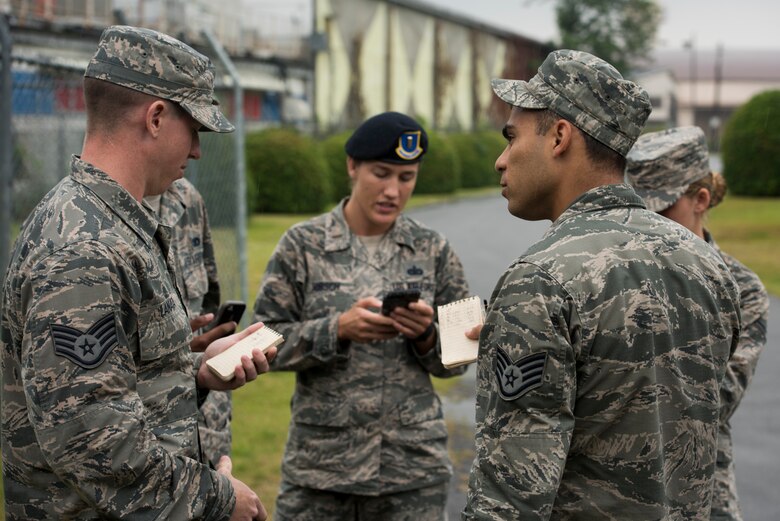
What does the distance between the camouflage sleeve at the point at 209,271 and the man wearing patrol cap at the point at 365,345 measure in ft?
0.95

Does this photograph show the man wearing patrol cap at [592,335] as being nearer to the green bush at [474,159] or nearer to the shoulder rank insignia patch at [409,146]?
the shoulder rank insignia patch at [409,146]

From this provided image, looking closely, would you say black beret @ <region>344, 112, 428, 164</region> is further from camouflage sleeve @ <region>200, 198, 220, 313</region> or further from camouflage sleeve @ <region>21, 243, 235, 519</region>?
camouflage sleeve @ <region>21, 243, 235, 519</region>

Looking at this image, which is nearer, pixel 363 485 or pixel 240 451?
pixel 363 485

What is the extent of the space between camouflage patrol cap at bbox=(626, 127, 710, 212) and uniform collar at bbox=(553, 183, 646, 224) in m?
1.34

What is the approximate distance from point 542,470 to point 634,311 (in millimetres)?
457

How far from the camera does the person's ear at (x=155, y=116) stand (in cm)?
258

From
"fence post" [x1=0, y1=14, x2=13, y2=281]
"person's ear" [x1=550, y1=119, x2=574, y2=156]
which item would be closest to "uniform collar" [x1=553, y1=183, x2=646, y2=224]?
"person's ear" [x1=550, y1=119, x2=574, y2=156]

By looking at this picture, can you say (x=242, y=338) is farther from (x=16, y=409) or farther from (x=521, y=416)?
(x=521, y=416)

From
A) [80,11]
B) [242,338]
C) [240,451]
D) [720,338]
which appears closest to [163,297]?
[242,338]

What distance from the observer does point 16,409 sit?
8.38 ft

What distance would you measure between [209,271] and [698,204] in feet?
6.89

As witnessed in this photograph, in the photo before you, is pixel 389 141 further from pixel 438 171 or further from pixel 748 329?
pixel 438 171

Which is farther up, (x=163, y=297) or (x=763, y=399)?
(x=163, y=297)

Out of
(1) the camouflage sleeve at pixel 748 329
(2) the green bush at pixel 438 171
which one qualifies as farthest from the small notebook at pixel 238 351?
(2) the green bush at pixel 438 171
